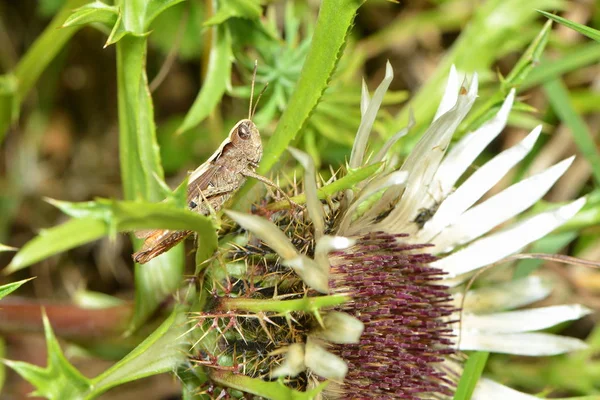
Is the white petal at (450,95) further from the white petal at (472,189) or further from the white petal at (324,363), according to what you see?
the white petal at (324,363)

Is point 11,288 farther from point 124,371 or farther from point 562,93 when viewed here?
point 562,93

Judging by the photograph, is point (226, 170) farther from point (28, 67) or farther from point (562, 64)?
point (562, 64)

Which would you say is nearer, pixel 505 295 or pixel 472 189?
pixel 472 189

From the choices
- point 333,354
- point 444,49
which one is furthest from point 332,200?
point 444,49

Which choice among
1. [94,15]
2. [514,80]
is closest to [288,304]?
[94,15]

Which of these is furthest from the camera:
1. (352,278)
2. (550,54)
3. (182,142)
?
(550,54)

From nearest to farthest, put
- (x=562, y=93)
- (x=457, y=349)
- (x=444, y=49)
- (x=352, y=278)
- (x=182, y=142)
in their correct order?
(x=352, y=278) < (x=457, y=349) < (x=562, y=93) < (x=182, y=142) < (x=444, y=49)

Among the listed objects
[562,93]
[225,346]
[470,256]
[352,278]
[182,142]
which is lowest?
[225,346]
